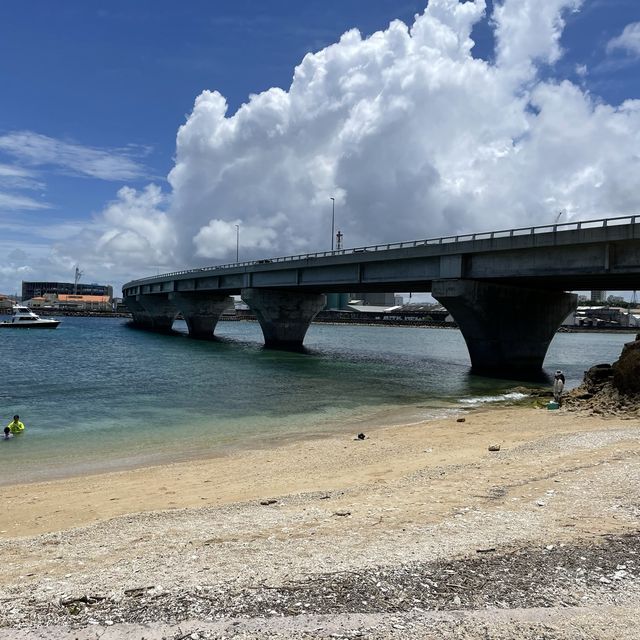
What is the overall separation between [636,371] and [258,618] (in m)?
22.8

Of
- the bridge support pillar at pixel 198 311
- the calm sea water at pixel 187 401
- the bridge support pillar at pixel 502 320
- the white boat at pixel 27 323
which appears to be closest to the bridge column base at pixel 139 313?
the white boat at pixel 27 323

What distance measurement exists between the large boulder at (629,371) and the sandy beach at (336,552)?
10515 mm

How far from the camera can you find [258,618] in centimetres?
548

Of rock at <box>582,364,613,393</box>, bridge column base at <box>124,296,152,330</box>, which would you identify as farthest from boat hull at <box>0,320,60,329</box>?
rock at <box>582,364,613,393</box>

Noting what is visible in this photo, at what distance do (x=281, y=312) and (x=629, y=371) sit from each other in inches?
2081

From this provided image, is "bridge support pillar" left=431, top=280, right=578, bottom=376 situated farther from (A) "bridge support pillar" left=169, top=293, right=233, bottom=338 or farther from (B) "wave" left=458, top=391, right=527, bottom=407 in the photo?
(A) "bridge support pillar" left=169, top=293, right=233, bottom=338

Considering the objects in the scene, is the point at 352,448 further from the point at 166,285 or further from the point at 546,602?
the point at 166,285

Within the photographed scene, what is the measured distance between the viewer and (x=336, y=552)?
7.25 m

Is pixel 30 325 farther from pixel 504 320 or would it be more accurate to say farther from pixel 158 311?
pixel 504 320

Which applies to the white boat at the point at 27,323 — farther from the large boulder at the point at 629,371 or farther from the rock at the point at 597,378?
the large boulder at the point at 629,371

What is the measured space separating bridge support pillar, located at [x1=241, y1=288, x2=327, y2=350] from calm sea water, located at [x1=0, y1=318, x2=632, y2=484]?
62.5 ft

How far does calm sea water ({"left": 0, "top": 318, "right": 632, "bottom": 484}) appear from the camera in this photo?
59.2ft

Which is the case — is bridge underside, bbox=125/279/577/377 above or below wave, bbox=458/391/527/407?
above

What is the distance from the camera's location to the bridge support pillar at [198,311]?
96.1 meters
